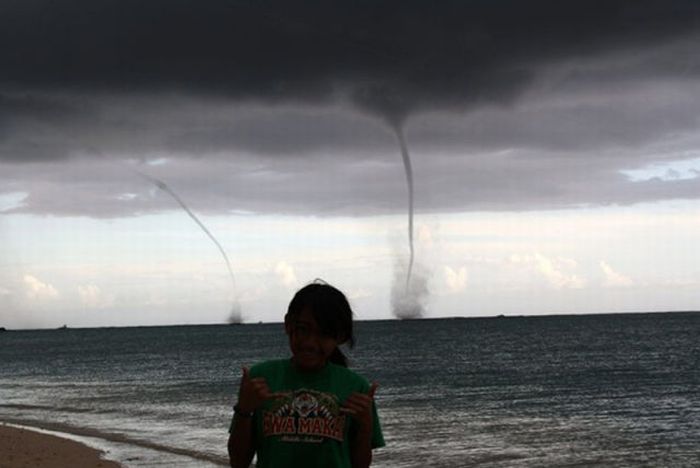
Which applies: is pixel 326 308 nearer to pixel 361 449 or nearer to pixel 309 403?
pixel 309 403

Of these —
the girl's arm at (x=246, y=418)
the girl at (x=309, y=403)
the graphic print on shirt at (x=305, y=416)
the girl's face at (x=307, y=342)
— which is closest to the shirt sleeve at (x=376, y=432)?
the girl at (x=309, y=403)

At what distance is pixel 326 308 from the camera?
12.7ft

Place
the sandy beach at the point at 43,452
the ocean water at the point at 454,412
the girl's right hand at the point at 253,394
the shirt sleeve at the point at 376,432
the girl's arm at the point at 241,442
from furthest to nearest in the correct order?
1. the ocean water at the point at 454,412
2. the sandy beach at the point at 43,452
3. the shirt sleeve at the point at 376,432
4. the girl's arm at the point at 241,442
5. the girl's right hand at the point at 253,394

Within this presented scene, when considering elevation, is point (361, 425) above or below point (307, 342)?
below

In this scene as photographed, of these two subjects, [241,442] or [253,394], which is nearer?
[253,394]

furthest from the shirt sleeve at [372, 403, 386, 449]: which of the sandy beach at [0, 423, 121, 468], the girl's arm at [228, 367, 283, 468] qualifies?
the sandy beach at [0, 423, 121, 468]

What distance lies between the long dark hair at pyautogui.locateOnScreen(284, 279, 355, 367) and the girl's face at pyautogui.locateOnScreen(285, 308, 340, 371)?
21mm

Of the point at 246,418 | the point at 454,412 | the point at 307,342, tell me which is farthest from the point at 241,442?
the point at 454,412

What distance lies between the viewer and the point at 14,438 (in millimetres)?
26703

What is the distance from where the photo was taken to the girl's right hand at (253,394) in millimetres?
3719

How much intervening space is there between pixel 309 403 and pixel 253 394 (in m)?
0.25

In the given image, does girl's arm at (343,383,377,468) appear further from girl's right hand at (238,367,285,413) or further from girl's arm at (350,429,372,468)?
girl's right hand at (238,367,285,413)

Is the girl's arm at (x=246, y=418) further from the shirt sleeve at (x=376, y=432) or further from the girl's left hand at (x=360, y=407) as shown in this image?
the shirt sleeve at (x=376, y=432)

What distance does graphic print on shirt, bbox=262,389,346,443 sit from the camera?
3.79m
